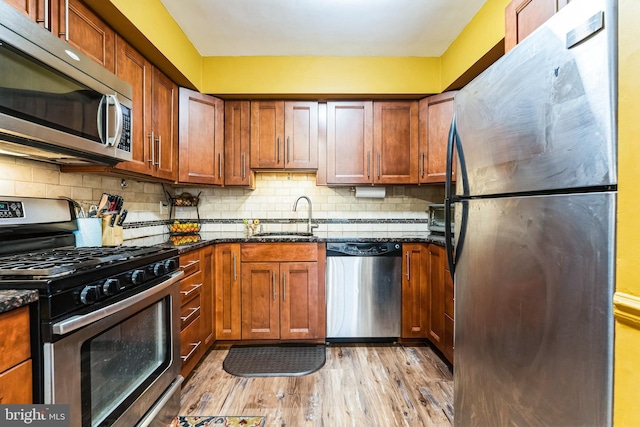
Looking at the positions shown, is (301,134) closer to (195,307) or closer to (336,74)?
(336,74)

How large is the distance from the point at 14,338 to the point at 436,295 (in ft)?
7.95

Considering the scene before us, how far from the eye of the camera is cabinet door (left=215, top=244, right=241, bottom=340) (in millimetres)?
2588

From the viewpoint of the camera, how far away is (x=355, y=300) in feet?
8.66

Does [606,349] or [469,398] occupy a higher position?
[606,349]

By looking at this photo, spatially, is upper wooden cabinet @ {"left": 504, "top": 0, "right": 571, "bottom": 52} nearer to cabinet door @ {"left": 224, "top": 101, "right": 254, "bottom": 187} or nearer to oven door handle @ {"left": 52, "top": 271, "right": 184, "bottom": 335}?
oven door handle @ {"left": 52, "top": 271, "right": 184, "bottom": 335}

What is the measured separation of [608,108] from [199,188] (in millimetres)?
2970

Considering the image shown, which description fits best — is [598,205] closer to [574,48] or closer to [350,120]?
[574,48]

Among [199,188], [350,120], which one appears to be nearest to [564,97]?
[350,120]

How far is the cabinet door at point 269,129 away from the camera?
110 inches

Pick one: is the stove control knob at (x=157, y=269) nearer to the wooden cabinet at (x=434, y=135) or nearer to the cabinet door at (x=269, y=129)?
the cabinet door at (x=269, y=129)

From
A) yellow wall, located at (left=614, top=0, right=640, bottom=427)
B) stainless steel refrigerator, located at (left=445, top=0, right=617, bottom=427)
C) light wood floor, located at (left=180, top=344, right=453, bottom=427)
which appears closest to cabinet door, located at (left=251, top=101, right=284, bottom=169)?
light wood floor, located at (left=180, top=344, right=453, bottom=427)

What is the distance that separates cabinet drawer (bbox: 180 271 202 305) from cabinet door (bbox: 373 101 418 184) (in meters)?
1.66

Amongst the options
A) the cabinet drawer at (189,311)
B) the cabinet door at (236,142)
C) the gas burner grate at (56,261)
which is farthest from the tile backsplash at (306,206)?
the gas burner grate at (56,261)

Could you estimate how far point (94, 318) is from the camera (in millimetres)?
1076
